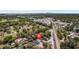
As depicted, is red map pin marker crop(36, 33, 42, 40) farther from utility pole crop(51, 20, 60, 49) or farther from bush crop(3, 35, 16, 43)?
bush crop(3, 35, 16, 43)

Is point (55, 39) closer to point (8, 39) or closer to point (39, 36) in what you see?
point (39, 36)

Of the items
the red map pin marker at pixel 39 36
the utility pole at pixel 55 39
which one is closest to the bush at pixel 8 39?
the red map pin marker at pixel 39 36

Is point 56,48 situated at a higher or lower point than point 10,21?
lower

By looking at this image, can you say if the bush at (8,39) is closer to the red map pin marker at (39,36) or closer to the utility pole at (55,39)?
the red map pin marker at (39,36)

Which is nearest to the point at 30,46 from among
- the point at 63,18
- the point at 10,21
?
the point at 10,21

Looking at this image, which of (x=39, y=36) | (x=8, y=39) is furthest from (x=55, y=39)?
(x=8, y=39)

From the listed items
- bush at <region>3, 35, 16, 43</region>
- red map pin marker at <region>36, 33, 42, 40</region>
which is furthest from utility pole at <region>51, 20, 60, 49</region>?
bush at <region>3, 35, 16, 43</region>
